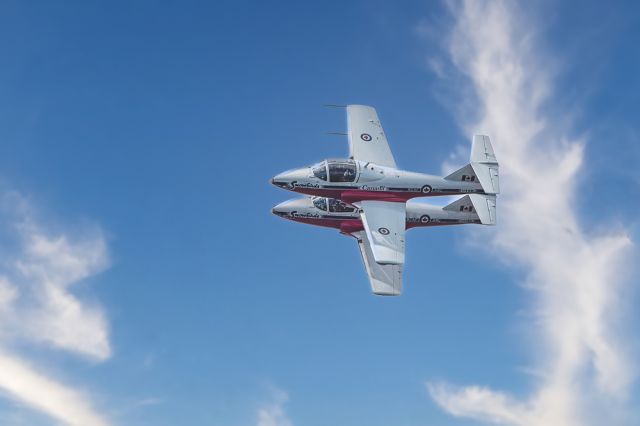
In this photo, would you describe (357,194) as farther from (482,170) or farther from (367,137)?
(482,170)

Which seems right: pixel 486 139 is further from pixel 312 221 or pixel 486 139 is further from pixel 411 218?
pixel 312 221

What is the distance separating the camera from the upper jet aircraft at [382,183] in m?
45.8

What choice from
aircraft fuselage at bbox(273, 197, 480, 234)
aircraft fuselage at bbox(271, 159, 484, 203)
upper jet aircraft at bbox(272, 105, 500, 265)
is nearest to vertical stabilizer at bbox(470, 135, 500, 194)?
upper jet aircraft at bbox(272, 105, 500, 265)

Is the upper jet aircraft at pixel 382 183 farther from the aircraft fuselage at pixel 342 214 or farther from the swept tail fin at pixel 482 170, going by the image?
the aircraft fuselage at pixel 342 214

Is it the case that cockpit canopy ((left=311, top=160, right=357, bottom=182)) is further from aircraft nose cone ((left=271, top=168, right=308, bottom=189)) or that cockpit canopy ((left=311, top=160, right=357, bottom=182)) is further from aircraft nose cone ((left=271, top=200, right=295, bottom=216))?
aircraft nose cone ((left=271, top=200, right=295, bottom=216))

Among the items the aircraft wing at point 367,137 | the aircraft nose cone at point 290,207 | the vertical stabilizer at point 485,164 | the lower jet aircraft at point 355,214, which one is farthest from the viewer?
the aircraft nose cone at point 290,207

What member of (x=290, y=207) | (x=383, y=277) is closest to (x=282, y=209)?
(x=290, y=207)

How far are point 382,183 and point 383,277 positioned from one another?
20.2 feet

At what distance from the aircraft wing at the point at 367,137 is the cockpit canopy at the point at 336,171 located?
2.35m

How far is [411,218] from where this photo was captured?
50125 millimetres

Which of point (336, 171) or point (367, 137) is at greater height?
point (367, 137)

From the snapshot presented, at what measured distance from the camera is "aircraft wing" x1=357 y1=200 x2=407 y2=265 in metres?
42.6

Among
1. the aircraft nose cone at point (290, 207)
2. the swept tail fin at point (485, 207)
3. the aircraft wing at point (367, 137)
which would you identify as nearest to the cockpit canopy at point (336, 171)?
the aircraft wing at point (367, 137)

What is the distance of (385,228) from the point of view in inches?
1761
